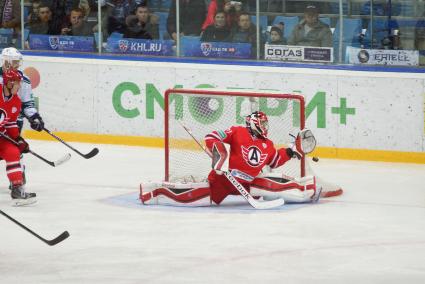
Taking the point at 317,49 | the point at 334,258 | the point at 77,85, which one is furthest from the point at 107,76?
the point at 334,258

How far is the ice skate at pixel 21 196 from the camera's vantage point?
9.34 meters

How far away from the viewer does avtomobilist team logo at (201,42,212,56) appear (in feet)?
38.8

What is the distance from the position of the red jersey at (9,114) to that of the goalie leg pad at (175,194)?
1.05m

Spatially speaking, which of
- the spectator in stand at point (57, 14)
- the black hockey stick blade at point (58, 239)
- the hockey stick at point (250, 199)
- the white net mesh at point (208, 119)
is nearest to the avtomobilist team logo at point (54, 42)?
the spectator in stand at point (57, 14)

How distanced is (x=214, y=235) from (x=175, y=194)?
1051 millimetres

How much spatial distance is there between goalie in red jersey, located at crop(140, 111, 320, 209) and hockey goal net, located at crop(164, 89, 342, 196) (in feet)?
0.98

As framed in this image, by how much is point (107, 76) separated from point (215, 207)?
3.24 m

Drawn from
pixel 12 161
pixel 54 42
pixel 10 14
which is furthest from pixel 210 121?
pixel 10 14

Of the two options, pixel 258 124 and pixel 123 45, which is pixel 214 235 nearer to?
pixel 258 124

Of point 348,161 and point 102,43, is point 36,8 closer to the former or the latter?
point 102,43

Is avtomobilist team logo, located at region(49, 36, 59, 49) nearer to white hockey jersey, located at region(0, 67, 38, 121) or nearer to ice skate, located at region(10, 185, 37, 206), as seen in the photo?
white hockey jersey, located at region(0, 67, 38, 121)

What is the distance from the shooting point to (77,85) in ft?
40.3

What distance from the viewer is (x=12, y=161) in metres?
9.36

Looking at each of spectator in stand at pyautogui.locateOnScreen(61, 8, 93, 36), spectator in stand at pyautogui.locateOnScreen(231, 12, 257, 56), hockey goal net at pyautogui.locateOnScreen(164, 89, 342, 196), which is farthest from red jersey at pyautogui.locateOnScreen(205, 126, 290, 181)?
spectator in stand at pyautogui.locateOnScreen(61, 8, 93, 36)
